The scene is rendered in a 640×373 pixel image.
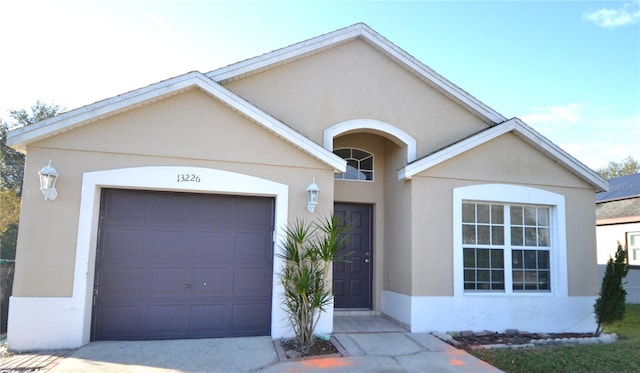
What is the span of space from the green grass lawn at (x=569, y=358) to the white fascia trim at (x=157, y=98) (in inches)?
173

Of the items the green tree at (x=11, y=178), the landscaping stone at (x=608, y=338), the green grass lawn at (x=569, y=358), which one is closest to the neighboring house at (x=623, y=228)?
the landscaping stone at (x=608, y=338)

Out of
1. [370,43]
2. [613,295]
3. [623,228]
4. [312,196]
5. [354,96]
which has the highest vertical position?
[370,43]

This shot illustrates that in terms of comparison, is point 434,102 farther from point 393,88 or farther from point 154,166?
point 154,166

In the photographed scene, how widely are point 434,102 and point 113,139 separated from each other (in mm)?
7088

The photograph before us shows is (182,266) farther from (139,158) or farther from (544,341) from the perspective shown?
(544,341)

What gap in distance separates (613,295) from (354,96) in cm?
710

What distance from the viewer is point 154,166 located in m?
7.29

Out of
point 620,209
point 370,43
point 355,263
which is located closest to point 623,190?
point 620,209

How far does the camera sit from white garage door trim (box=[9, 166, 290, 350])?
21.8 ft

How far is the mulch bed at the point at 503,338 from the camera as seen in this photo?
7849 millimetres

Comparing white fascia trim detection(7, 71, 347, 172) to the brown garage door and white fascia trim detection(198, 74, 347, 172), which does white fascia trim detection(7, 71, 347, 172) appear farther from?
the brown garage door

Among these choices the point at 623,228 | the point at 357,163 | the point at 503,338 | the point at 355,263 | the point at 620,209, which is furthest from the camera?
the point at 620,209

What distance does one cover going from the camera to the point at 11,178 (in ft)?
66.2

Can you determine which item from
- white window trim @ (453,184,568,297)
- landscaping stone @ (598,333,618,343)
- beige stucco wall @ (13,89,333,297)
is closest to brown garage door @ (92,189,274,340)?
beige stucco wall @ (13,89,333,297)
